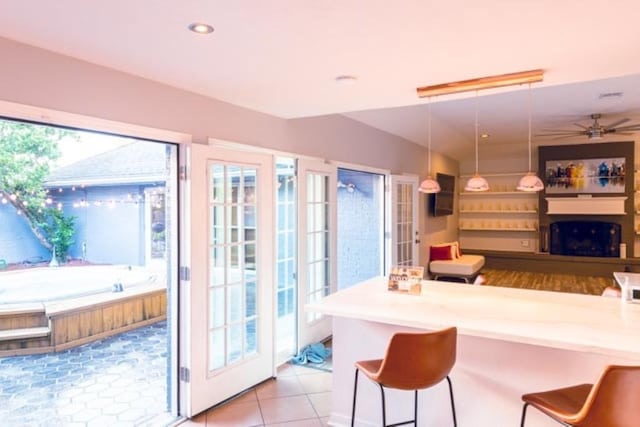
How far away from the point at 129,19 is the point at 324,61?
40.0 inches

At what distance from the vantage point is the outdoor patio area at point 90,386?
306 centimetres

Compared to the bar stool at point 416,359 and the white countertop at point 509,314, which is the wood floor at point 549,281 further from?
the bar stool at point 416,359

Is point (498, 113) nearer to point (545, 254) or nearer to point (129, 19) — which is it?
point (545, 254)

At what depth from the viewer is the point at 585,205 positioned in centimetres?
795

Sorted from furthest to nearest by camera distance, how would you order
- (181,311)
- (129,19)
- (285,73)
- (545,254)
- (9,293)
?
(545,254)
(9,293)
(181,311)
(285,73)
(129,19)

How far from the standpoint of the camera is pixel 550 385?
2.16m

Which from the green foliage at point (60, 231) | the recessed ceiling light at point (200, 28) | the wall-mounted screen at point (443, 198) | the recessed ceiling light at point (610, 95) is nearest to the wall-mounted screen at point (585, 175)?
the wall-mounted screen at point (443, 198)

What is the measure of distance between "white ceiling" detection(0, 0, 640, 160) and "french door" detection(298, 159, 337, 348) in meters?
1.05

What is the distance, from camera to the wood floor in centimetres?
694

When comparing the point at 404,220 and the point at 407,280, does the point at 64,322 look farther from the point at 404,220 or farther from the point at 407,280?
the point at 404,220

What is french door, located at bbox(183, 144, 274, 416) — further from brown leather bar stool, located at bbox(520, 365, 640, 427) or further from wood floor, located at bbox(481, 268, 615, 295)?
wood floor, located at bbox(481, 268, 615, 295)

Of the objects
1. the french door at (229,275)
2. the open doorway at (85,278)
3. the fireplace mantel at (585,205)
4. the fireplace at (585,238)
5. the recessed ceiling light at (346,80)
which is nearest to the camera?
the recessed ceiling light at (346,80)

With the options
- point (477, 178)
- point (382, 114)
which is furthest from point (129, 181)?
point (477, 178)

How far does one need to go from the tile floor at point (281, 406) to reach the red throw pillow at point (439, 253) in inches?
166
